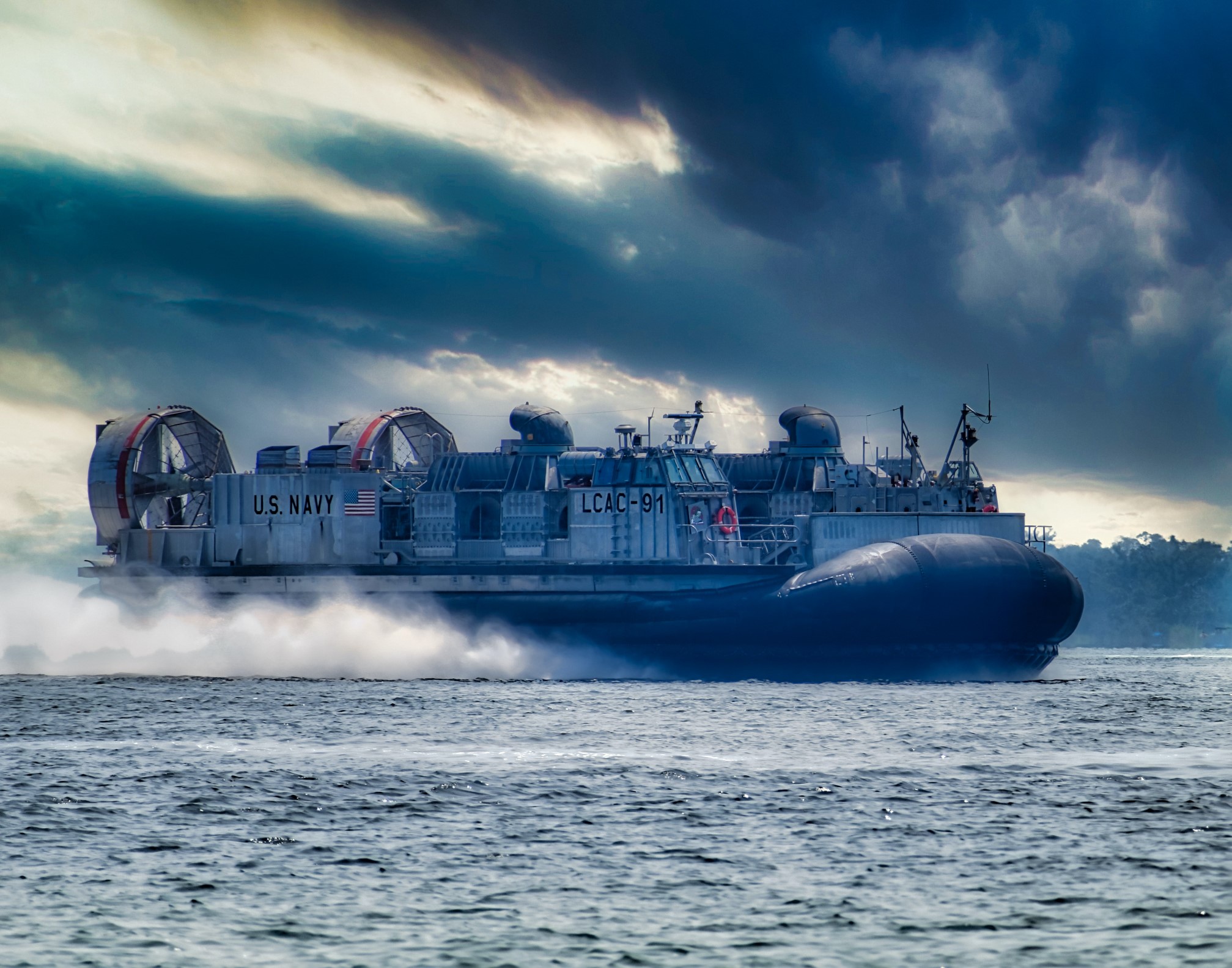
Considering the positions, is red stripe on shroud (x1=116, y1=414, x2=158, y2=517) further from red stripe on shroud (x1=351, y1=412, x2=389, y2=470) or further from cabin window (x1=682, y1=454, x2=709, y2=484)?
cabin window (x1=682, y1=454, x2=709, y2=484)

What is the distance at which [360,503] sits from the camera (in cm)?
4581

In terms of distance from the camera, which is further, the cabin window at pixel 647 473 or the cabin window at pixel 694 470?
the cabin window at pixel 694 470

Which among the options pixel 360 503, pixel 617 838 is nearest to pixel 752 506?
pixel 360 503

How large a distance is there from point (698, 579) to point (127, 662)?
61.6ft

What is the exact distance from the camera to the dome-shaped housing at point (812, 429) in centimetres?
5038

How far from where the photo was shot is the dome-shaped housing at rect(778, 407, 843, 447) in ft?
165

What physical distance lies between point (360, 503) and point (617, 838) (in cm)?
3058

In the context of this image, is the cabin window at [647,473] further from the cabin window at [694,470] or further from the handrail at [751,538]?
the handrail at [751,538]

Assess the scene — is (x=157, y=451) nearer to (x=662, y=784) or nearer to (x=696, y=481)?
(x=696, y=481)

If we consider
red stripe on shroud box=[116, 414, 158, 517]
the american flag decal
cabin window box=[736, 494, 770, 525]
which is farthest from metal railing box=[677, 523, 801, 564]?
red stripe on shroud box=[116, 414, 158, 517]

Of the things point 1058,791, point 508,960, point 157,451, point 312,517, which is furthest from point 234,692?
point 508,960

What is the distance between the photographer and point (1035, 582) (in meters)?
40.9

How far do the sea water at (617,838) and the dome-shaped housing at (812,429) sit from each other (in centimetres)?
1960

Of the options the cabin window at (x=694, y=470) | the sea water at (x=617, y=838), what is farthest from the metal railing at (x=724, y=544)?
the sea water at (x=617, y=838)
